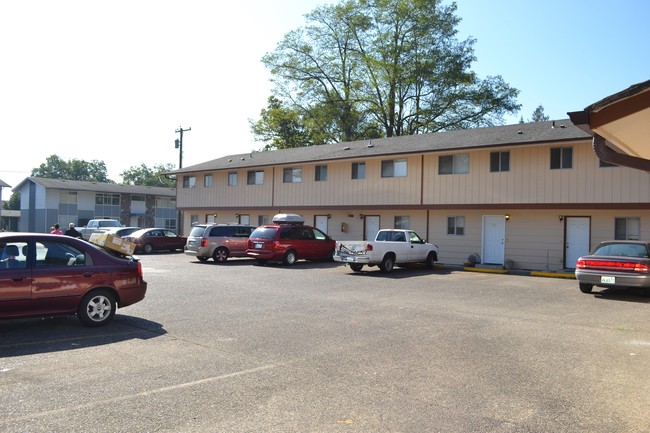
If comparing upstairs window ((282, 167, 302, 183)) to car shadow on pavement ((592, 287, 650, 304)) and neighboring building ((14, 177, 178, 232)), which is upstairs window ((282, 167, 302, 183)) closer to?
car shadow on pavement ((592, 287, 650, 304))

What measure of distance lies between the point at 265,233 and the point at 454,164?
8.97m

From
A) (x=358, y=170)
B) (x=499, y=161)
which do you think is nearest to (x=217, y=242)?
(x=358, y=170)

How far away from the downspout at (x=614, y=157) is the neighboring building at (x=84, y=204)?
5816cm

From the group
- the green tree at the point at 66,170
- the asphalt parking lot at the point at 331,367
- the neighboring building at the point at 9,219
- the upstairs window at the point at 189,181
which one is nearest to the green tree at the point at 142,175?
the green tree at the point at 66,170

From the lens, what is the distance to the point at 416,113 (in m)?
46.3

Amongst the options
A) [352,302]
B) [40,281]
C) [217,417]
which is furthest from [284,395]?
[352,302]

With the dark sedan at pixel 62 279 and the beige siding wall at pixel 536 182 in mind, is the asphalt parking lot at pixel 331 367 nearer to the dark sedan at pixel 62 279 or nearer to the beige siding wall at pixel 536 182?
the dark sedan at pixel 62 279

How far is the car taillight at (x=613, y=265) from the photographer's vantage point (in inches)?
541

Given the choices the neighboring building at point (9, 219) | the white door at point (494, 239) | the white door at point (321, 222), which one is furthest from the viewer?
the neighboring building at point (9, 219)

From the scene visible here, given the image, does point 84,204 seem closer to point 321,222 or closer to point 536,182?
point 321,222

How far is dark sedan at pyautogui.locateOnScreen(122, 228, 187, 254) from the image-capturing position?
1242 inches

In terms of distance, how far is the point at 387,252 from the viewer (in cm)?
2073

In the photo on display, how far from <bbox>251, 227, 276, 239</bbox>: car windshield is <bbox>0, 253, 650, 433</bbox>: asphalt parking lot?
10.4 meters

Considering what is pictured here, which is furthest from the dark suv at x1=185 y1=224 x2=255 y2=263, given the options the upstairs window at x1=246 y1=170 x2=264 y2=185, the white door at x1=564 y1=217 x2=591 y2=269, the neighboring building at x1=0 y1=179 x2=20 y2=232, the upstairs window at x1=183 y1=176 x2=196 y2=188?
the neighboring building at x1=0 y1=179 x2=20 y2=232
